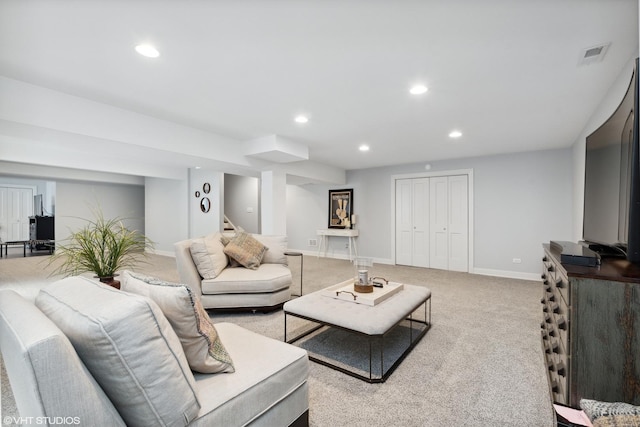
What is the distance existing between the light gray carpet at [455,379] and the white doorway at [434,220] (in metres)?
1.91

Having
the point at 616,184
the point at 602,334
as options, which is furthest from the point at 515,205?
the point at 602,334

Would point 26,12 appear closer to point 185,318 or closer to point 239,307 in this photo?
point 185,318

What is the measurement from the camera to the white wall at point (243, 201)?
8.04m

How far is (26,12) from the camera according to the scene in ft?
5.13

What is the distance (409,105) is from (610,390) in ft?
8.26

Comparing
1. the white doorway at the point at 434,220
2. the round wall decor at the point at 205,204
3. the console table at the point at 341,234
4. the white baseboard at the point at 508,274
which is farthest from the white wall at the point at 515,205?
the round wall decor at the point at 205,204

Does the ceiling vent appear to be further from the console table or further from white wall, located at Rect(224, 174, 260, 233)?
white wall, located at Rect(224, 174, 260, 233)

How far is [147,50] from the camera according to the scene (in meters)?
1.93

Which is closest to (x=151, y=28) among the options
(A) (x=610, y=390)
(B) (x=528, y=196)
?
(A) (x=610, y=390)

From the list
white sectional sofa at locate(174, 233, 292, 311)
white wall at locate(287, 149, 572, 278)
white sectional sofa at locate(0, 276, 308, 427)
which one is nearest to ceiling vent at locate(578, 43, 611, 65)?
white sectional sofa at locate(0, 276, 308, 427)

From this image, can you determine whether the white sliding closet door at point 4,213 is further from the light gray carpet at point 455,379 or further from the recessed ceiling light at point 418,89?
the recessed ceiling light at point 418,89

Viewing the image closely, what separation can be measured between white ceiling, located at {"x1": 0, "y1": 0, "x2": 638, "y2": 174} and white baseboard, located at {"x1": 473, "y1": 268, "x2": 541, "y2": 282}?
2654 millimetres

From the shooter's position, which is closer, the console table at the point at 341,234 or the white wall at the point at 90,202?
the console table at the point at 341,234

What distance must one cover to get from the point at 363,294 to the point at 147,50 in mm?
2414
